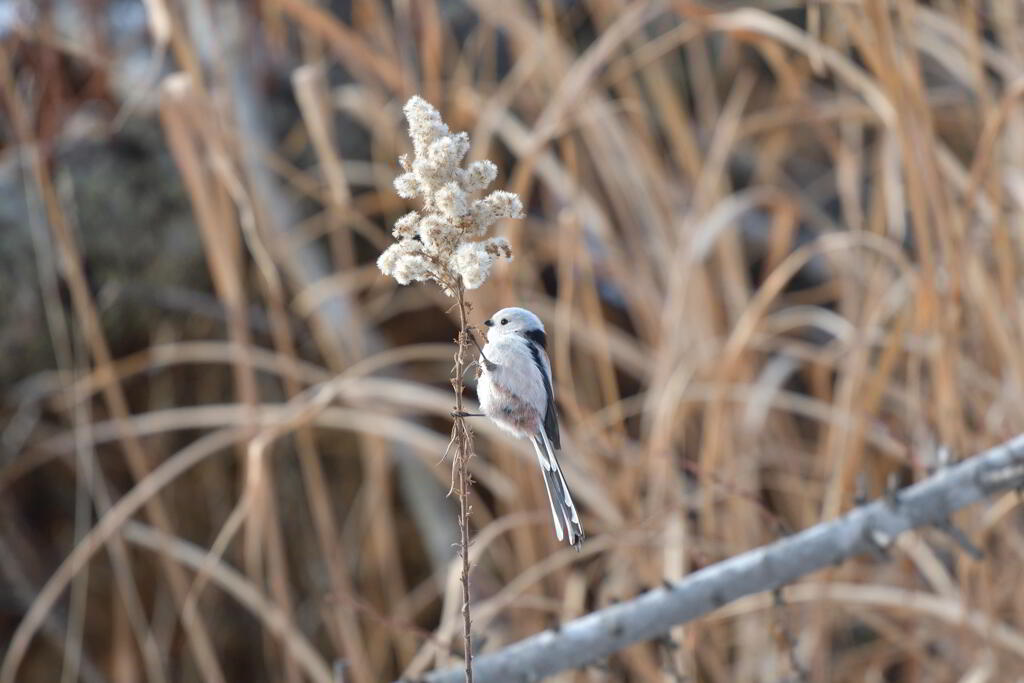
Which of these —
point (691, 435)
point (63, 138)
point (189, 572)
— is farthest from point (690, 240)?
point (63, 138)

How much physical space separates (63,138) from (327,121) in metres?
0.83

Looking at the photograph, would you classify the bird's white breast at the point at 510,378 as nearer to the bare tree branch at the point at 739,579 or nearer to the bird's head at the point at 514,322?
the bird's head at the point at 514,322

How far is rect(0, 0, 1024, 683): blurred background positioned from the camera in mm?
1000

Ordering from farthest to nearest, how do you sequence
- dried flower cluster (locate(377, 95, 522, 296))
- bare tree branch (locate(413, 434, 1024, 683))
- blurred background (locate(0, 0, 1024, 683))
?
blurred background (locate(0, 0, 1024, 683)), bare tree branch (locate(413, 434, 1024, 683)), dried flower cluster (locate(377, 95, 522, 296))

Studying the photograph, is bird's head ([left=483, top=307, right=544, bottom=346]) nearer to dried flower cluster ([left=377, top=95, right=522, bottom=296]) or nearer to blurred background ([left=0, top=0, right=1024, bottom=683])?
dried flower cluster ([left=377, top=95, right=522, bottom=296])

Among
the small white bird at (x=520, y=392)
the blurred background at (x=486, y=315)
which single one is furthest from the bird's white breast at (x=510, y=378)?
the blurred background at (x=486, y=315)

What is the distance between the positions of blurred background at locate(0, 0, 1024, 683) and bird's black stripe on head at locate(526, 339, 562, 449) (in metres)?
0.26

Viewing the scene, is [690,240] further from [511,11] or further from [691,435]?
[691,435]

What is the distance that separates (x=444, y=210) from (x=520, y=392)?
10cm

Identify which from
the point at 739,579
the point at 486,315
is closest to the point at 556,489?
the point at 739,579

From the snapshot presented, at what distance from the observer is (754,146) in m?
2.04

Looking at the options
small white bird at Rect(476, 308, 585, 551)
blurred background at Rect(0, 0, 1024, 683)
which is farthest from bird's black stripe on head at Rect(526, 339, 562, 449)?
blurred background at Rect(0, 0, 1024, 683)

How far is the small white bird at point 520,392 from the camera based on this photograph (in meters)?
0.41

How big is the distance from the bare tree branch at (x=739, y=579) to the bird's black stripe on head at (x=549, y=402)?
0.29 meters
